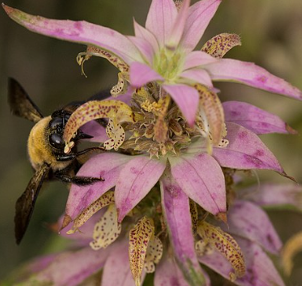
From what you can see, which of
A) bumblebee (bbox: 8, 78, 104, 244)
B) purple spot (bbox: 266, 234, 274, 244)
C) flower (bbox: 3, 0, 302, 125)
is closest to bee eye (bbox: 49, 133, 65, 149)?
bumblebee (bbox: 8, 78, 104, 244)

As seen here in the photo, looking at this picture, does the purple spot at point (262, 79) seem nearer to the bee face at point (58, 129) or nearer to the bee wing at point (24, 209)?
the bee face at point (58, 129)

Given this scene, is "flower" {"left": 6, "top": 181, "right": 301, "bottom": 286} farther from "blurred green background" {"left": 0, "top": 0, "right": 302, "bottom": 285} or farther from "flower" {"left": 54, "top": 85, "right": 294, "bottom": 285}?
"blurred green background" {"left": 0, "top": 0, "right": 302, "bottom": 285}

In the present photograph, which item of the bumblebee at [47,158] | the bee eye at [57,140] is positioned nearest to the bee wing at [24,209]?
the bumblebee at [47,158]

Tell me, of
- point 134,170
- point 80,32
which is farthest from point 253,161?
→ point 80,32

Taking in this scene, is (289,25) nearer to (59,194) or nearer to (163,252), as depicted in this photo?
(59,194)

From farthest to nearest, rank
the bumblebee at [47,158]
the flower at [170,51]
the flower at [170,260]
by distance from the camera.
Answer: the flower at [170,260] → the bumblebee at [47,158] → the flower at [170,51]

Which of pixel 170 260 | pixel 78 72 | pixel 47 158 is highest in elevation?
pixel 47 158

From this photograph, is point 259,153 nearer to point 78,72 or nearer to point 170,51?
point 170,51
